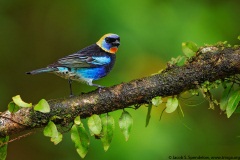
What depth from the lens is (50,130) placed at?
3.27 m

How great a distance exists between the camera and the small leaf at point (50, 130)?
10.7 ft

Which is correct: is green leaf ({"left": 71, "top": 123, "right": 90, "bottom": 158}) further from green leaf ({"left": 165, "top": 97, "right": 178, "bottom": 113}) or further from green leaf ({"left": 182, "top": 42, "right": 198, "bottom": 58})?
green leaf ({"left": 182, "top": 42, "right": 198, "bottom": 58})

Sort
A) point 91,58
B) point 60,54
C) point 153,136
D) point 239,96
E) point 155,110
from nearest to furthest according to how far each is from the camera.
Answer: point 239,96, point 91,58, point 153,136, point 155,110, point 60,54

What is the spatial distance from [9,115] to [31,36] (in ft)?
11.3

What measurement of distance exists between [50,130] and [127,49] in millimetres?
2586

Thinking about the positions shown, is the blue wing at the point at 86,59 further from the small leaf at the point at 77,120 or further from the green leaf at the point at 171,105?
the green leaf at the point at 171,105

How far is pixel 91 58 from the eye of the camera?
14.1ft

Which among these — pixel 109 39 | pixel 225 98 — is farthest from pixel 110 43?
pixel 225 98

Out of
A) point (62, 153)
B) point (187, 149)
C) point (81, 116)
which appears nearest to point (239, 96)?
point (81, 116)

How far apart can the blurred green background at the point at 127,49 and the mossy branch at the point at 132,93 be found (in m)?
1.78

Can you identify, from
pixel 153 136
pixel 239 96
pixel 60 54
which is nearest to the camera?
pixel 239 96

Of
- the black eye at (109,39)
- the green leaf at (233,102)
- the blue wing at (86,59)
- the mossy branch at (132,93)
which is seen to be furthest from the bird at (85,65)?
the green leaf at (233,102)

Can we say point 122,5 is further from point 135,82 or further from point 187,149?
point 135,82

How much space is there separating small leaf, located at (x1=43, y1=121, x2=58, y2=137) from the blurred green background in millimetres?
1926
